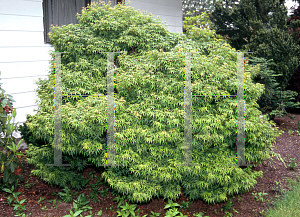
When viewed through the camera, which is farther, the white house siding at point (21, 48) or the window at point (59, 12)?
the window at point (59, 12)

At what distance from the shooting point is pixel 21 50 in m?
5.49

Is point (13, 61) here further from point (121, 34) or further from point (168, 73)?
point (168, 73)

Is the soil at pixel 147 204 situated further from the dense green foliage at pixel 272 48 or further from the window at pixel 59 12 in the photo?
the window at pixel 59 12

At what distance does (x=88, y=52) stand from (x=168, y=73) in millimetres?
1375

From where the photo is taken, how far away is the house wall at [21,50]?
5.27 m

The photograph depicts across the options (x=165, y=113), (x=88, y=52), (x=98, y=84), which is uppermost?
(x=88, y=52)

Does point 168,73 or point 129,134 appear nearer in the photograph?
point 129,134

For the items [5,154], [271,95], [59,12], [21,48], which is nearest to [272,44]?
[271,95]

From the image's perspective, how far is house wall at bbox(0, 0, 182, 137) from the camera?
208 inches

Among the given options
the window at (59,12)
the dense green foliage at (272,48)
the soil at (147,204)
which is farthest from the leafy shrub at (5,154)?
the dense green foliage at (272,48)

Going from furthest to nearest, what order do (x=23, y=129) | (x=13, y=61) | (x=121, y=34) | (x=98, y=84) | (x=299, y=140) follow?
(x=299, y=140), (x=13, y=61), (x=23, y=129), (x=121, y=34), (x=98, y=84)

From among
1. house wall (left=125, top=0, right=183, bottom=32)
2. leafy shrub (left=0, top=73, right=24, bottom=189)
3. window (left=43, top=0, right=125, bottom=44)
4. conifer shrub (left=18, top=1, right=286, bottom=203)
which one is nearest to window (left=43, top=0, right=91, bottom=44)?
window (left=43, top=0, right=125, bottom=44)

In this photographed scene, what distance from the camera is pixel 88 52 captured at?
4.05m

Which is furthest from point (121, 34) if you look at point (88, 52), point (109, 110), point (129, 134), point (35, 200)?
point (35, 200)
